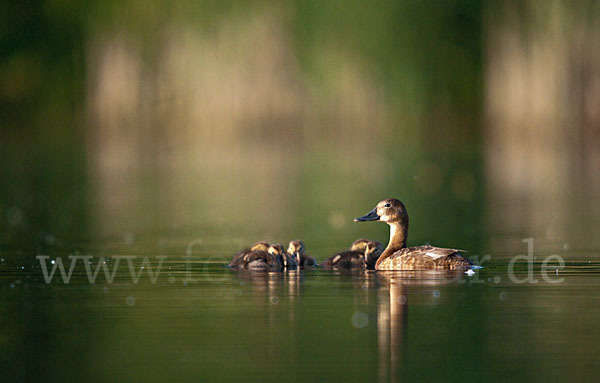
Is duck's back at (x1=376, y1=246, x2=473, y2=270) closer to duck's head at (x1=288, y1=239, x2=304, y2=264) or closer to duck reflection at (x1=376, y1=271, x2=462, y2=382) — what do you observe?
duck reflection at (x1=376, y1=271, x2=462, y2=382)

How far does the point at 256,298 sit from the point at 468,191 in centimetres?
1223

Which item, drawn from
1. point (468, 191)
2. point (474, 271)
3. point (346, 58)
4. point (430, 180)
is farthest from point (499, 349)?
point (346, 58)

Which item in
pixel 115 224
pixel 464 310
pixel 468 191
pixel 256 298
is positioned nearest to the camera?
pixel 464 310

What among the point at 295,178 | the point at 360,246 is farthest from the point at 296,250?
the point at 295,178

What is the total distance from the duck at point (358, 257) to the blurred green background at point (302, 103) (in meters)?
6.31

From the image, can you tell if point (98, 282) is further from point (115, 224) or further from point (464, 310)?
point (115, 224)

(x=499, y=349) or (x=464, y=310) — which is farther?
(x=464, y=310)

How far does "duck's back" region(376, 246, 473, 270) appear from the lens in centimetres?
1050

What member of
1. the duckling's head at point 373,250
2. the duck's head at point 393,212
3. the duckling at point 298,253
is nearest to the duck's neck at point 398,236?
the duck's head at point 393,212

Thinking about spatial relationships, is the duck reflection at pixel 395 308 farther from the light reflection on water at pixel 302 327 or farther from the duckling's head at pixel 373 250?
the duckling's head at pixel 373 250

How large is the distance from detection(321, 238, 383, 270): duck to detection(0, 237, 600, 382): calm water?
0.48m

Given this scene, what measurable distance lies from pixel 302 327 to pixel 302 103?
2590 cm

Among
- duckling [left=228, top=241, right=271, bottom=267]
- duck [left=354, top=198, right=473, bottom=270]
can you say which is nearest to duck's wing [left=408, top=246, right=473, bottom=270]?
duck [left=354, top=198, right=473, bottom=270]

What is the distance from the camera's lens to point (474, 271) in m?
10.4
